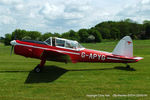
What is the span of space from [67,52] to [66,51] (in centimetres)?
9

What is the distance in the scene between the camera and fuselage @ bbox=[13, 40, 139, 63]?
28.4 feet

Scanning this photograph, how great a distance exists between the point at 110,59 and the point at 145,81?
2897mm

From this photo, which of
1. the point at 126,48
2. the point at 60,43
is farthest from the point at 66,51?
the point at 126,48

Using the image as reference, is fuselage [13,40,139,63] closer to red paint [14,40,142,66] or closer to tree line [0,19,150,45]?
red paint [14,40,142,66]

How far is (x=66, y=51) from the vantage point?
8961 millimetres

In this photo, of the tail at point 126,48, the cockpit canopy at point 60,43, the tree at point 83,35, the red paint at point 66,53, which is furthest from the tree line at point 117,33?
the tail at point 126,48

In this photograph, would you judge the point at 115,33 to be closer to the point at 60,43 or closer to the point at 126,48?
the point at 126,48

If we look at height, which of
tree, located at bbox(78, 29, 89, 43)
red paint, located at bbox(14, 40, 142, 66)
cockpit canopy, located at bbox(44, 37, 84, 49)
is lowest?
red paint, located at bbox(14, 40, 142, 66)

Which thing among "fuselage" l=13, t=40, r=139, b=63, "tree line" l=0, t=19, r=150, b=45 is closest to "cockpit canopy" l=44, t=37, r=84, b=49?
"fuselage" l=13, t=40, r=139, b=63

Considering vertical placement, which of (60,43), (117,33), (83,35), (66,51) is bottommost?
(66,51)

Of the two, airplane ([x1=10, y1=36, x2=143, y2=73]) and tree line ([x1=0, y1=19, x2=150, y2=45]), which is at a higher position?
tree line ([x1=0, y1=19, x2=150, y2=45])

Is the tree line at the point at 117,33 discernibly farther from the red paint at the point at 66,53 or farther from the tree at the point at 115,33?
the red paint at the point at 66,53

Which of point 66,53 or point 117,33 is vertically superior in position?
point 117,33

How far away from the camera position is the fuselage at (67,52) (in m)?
8.66
